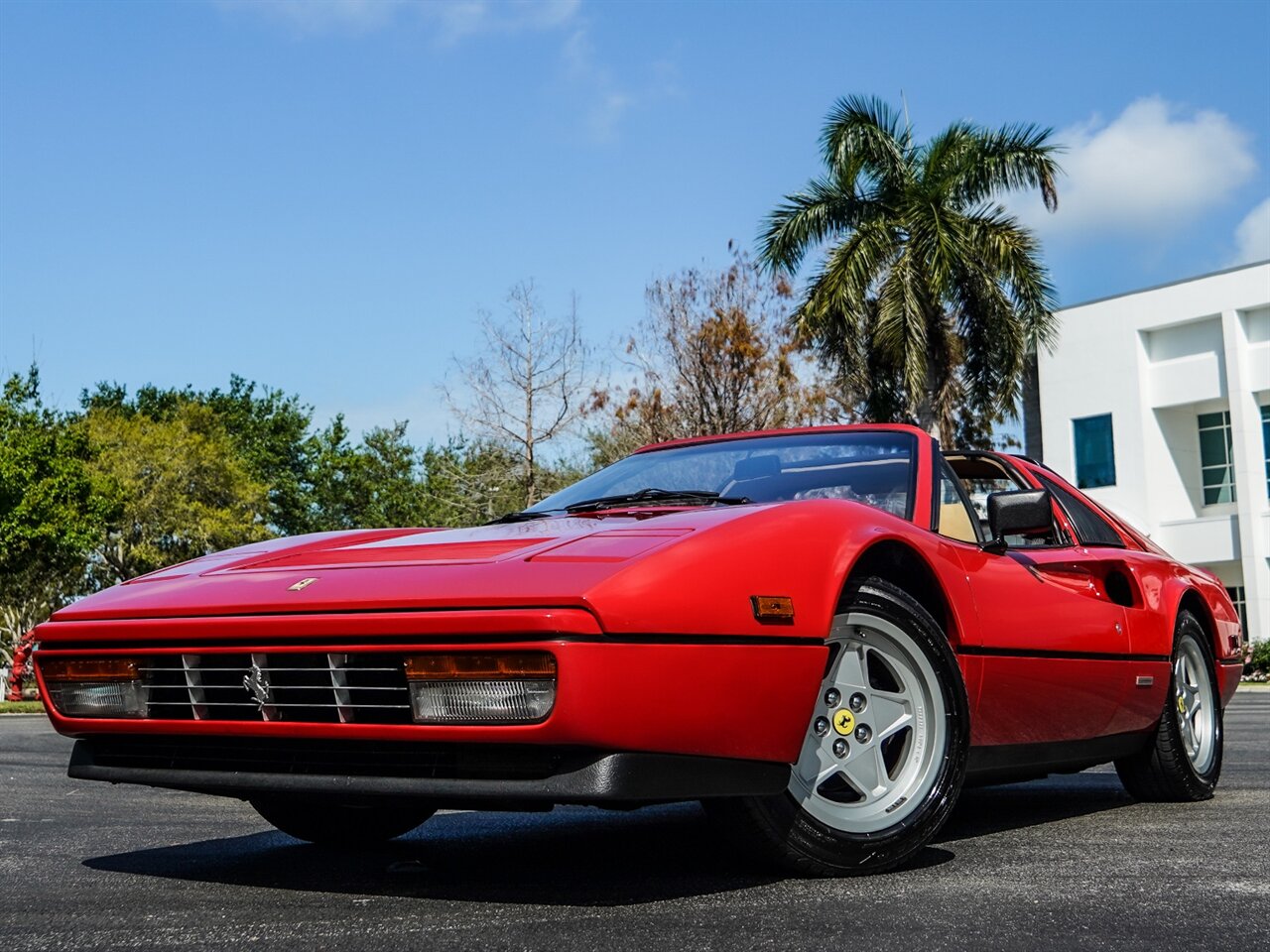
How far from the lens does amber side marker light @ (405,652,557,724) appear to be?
2.99m

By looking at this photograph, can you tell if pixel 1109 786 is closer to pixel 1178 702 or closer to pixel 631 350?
pixel 1178 702

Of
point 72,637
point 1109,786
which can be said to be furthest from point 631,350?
point 72,637

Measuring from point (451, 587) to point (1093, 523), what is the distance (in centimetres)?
330

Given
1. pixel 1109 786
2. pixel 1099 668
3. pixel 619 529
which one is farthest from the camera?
pixel 1109 786

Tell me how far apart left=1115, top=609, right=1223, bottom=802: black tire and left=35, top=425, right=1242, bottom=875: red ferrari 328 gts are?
921 millimetres

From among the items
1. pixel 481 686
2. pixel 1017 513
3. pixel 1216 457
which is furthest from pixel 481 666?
pixel 1216 457

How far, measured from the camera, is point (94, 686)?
3.59 metres

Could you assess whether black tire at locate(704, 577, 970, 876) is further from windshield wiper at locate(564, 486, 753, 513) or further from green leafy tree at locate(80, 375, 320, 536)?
green leafy tree at locate(80, 375, 320, 536)

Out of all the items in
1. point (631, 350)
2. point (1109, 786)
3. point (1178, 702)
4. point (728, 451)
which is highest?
point (631, 350)

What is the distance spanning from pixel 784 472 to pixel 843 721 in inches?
48.7

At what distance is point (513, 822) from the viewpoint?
507 centimetres

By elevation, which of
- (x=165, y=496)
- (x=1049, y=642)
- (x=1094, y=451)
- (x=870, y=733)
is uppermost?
(x=165, y=496)

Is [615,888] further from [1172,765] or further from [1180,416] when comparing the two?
[1180,416]

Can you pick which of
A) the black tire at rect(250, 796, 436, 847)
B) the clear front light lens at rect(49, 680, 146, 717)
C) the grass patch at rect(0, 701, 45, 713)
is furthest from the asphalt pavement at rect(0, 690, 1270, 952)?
the grass patch at rect(0, 701, 45, 713)
